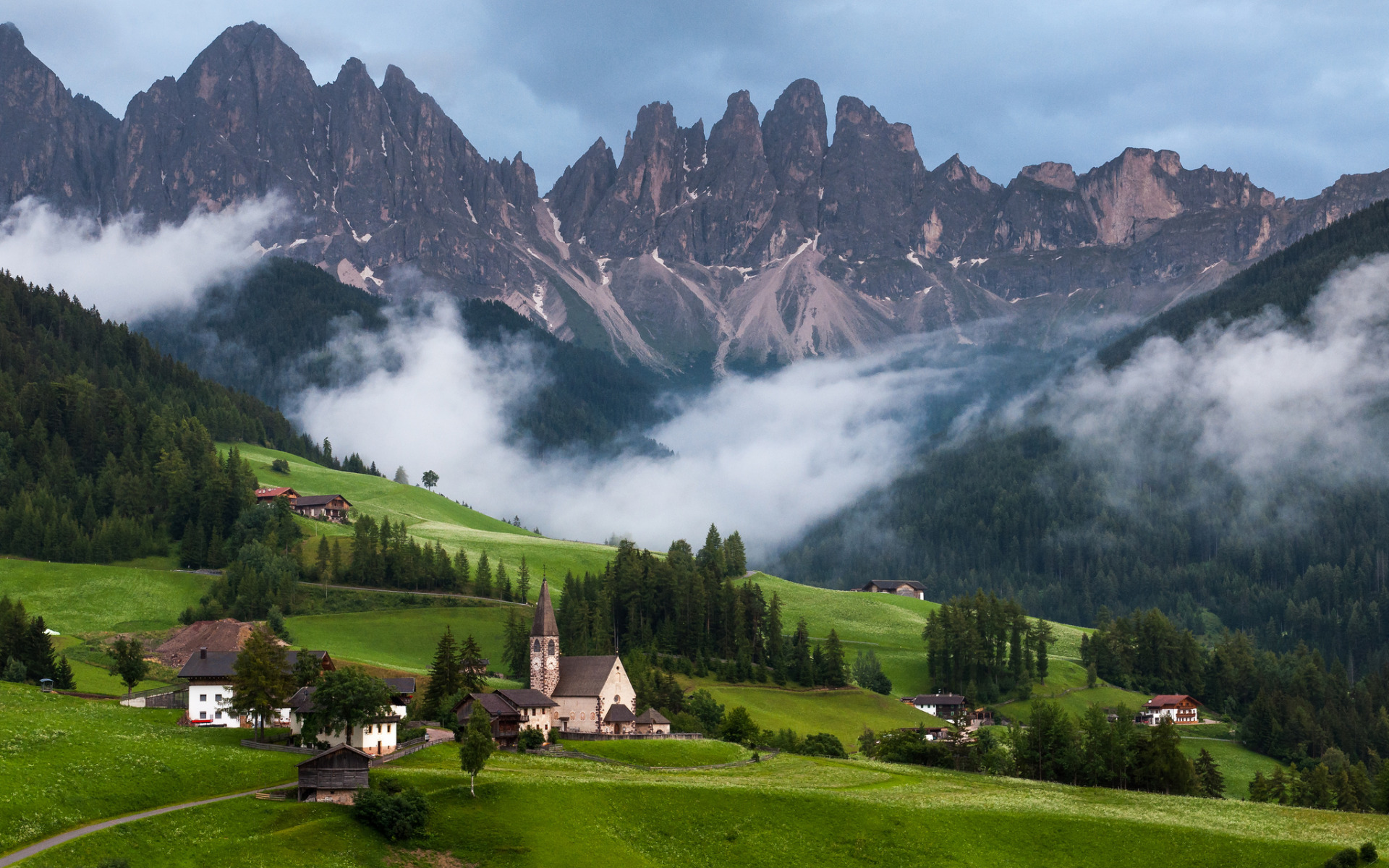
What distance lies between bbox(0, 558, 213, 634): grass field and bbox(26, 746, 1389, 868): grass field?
274ft

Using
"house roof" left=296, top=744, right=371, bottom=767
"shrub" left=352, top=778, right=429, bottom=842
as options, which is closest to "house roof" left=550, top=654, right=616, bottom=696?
"house roof" left=296, top=744, right=371, bottom=767

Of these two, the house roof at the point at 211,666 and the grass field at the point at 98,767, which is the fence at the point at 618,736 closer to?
the house roof at the point at 211,666

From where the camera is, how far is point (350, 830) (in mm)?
66250

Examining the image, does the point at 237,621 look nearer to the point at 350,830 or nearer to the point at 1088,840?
the point at 350,830

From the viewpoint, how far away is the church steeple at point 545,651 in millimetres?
122125

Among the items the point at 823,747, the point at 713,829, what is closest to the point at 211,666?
the point at 713,829

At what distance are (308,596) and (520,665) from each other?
43.1 meters

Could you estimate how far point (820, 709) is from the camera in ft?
493

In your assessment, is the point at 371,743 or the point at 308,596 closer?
the point at 371,743

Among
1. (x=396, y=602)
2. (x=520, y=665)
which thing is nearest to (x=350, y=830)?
(x=520, y=665)

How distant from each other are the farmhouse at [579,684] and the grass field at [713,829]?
32210 mm

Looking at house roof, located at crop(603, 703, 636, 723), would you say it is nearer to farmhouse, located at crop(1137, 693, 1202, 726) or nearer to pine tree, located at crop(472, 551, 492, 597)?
pine tree, located at crop(472, 551, 492, 597)

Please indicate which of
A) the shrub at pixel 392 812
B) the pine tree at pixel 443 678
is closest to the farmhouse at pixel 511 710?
the pine tree at pixel 443 678

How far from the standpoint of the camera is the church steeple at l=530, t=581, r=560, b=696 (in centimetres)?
12212
